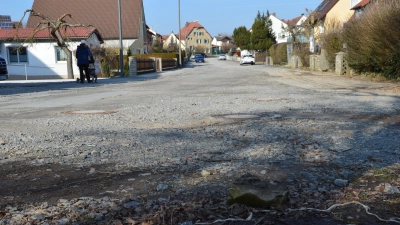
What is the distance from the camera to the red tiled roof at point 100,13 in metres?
52.4

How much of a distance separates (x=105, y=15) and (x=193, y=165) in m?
51.4

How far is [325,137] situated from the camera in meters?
6.55

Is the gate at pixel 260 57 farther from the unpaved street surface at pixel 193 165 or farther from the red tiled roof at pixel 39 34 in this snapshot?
the unpaved street surface at pixel 193 165

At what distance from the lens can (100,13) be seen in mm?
54062

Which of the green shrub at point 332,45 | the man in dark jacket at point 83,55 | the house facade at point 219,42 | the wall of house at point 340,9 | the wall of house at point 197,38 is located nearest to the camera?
the man in dark jacket at point 83,55

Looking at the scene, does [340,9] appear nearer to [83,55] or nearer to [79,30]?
[79,30]

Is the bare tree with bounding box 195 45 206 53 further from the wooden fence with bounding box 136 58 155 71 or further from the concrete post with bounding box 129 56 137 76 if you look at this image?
the concrete post with bounding box 129 56 137 76

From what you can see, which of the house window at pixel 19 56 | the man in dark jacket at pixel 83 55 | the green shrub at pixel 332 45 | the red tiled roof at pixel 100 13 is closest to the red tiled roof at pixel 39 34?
the house window at pixel 19 56

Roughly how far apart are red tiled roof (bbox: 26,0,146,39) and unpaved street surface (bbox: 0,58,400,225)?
44901 millimetres

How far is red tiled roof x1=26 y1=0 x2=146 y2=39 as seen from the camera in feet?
172

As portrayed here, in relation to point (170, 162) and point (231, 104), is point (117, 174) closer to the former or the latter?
point (170, 162)

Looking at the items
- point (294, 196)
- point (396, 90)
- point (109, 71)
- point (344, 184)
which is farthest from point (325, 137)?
point (109, 71)

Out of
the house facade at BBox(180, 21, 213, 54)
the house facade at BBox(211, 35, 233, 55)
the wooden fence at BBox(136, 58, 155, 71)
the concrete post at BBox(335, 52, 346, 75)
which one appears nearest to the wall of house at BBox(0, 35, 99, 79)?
the wooden fence at BBox(136, 58, 155, 71)

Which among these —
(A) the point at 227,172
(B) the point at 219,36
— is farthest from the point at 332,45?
(B) the point at 219,36
